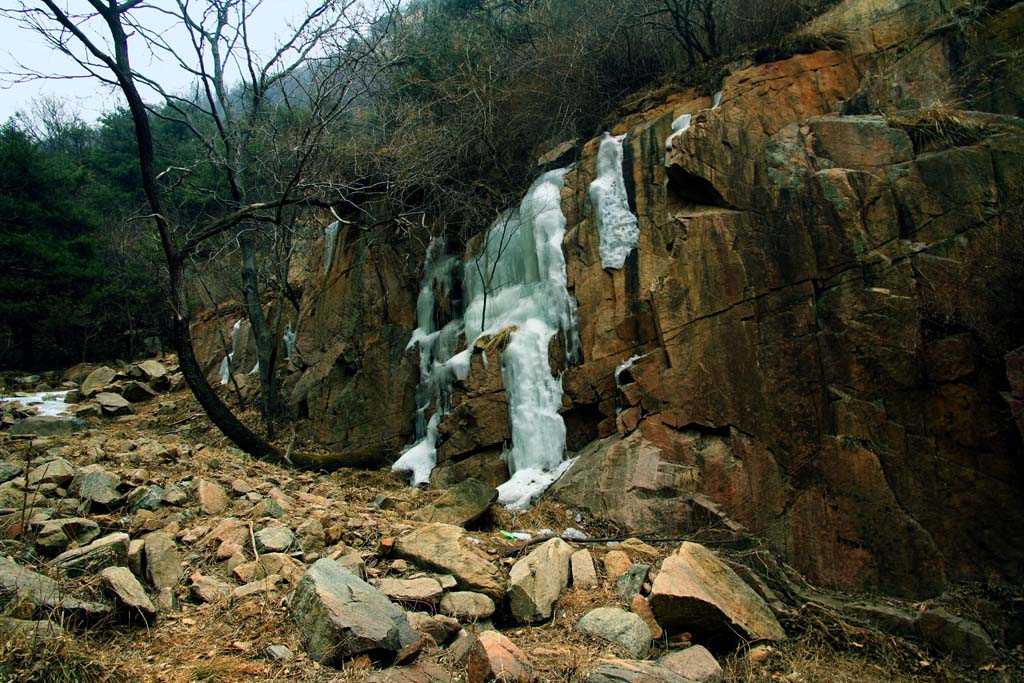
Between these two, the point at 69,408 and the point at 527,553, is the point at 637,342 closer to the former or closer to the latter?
the point at 527,553

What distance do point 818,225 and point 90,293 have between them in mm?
→ 18335

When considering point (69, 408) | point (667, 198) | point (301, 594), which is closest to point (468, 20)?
point (667, 198)

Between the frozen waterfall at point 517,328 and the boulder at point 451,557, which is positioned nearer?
the boulder at point 451,557

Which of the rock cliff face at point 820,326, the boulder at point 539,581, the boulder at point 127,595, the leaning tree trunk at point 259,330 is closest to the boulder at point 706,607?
the boulder at point 539,581

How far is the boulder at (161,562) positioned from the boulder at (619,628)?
2.58 m

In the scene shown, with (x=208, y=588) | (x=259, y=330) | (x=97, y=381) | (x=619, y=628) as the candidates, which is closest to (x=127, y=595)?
(x=208, y=588)

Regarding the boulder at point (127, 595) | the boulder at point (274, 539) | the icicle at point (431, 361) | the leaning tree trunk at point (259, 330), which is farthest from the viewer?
the leaning tree trunk at point (259, 330)

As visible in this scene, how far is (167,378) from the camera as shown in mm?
15516

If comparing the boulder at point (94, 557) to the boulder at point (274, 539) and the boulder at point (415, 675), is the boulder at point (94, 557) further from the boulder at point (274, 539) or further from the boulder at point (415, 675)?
the boulder at point (415, 675)

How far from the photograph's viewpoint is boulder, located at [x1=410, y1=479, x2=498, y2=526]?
5.93 m

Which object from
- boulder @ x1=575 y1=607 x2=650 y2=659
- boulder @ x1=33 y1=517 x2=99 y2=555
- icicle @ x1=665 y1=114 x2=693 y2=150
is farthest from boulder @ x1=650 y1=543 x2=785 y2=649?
icicle @ x1=665 y1=114 x2=693 y2=150

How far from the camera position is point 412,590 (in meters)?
4.14

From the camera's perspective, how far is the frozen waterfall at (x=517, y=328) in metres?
7.88

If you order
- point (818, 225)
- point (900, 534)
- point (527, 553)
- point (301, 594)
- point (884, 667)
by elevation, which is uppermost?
point (818, 225)
